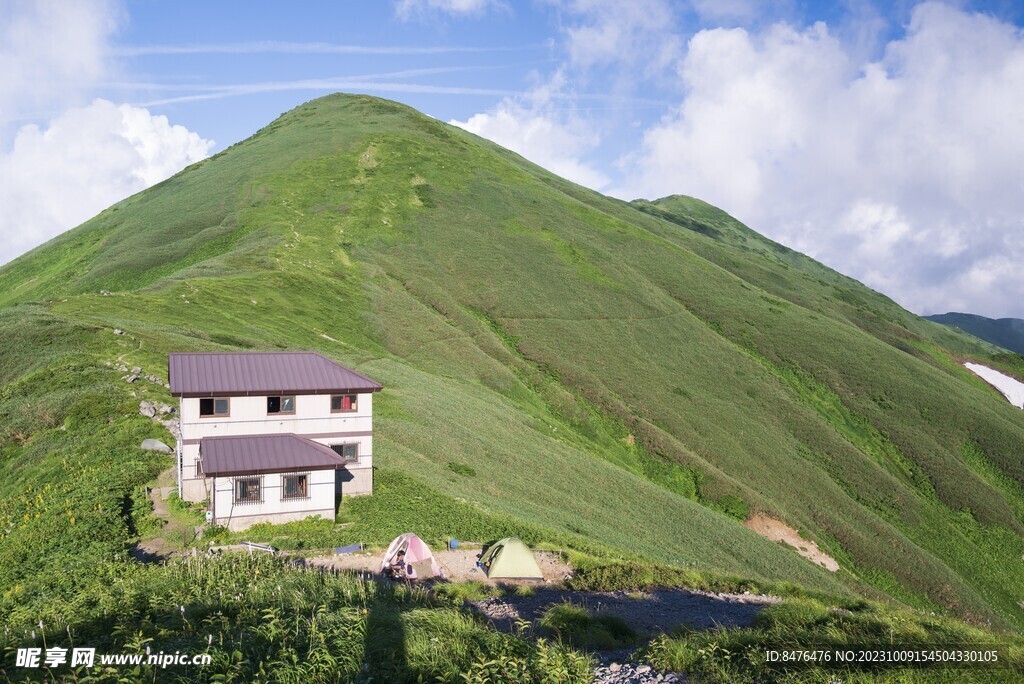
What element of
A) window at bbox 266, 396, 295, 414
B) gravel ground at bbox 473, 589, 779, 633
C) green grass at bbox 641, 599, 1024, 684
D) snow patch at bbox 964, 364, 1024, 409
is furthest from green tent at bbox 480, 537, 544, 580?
snow patch at bbox 964, 364, 1024, 409

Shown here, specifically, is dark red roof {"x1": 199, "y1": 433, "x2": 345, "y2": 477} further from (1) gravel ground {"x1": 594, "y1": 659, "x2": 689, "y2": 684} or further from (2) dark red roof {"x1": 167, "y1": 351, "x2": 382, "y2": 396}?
(1) gravel ground {"x1": 594, "y1": 659, "x2": 689, "y2": 684}

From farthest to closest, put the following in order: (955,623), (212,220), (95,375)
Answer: (212,220) < (95,375) < (955,623)

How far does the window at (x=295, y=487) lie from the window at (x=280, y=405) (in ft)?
14.0

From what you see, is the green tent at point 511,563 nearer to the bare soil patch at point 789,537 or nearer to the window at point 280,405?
the window at point 280,405

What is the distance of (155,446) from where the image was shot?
34156mm

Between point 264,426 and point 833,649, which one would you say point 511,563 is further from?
point 264,426

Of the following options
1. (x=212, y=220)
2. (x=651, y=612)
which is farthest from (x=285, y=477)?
(x=212, y=220)

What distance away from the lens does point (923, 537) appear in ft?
210

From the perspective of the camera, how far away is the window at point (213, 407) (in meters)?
31.5

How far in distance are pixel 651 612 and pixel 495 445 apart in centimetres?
2704

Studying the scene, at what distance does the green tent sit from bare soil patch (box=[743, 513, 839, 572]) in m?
35.9

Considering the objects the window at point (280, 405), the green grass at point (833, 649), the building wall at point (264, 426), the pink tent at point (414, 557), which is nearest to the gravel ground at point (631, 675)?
the green grass at point (833, 649)

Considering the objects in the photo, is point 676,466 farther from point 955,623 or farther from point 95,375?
point 95,375

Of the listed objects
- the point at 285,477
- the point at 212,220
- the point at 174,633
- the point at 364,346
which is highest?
the point at 212,220
